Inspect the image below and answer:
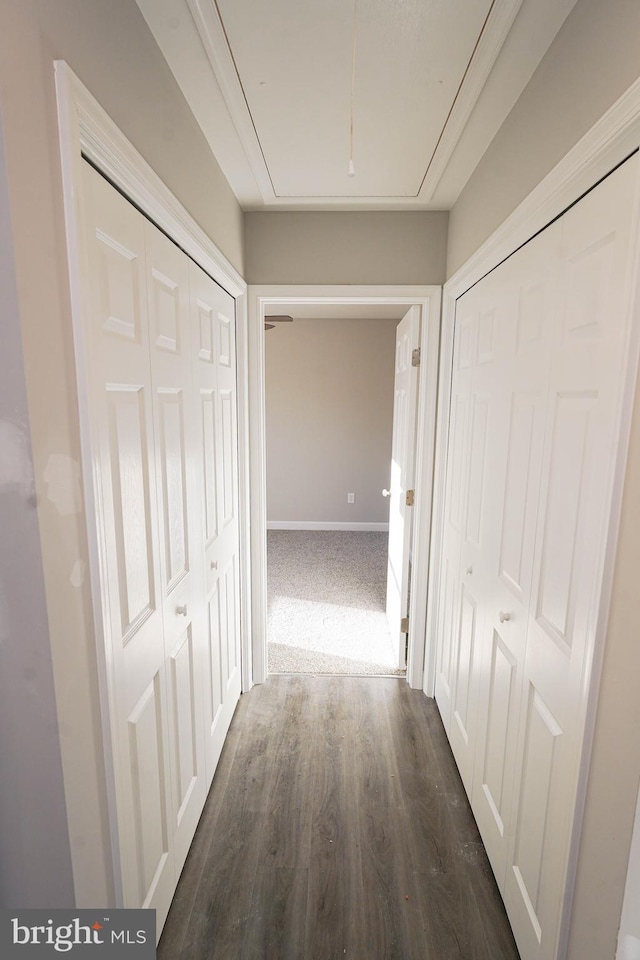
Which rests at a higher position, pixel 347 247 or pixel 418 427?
pixel 347 247

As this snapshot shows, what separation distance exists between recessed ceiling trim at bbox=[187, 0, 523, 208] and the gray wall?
0.81m

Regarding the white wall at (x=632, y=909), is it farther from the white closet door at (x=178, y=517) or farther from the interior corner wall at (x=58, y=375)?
the white closet door at (x=178, y=517)

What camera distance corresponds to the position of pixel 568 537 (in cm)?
115

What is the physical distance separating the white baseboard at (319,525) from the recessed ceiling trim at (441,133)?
373 centimetres

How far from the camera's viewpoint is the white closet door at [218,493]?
71.1 inches

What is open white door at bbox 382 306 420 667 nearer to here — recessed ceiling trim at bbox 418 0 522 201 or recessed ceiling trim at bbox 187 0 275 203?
recessed ceiling trim at bbox 418 0 522 201

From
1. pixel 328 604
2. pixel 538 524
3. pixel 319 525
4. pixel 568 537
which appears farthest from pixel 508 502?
pixel 319 525

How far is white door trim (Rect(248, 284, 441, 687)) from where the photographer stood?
2.40 meters

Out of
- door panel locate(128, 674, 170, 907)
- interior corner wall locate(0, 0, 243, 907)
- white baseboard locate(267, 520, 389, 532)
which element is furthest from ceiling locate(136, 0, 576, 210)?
white baseboard locate(267, 520, 389, 532)

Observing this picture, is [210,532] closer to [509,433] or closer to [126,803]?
[126,803]

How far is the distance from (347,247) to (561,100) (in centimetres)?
128

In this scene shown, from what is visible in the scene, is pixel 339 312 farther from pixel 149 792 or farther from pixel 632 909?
pixel 632 909

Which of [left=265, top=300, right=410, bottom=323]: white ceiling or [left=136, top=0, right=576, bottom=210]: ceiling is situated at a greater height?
[left=136, top=0, right=576, bottom=210]: ceiling

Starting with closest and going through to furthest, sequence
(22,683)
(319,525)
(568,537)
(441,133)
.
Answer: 1. (22,683)
2. (568,537)
3. (441,133)
4. (319,525)
